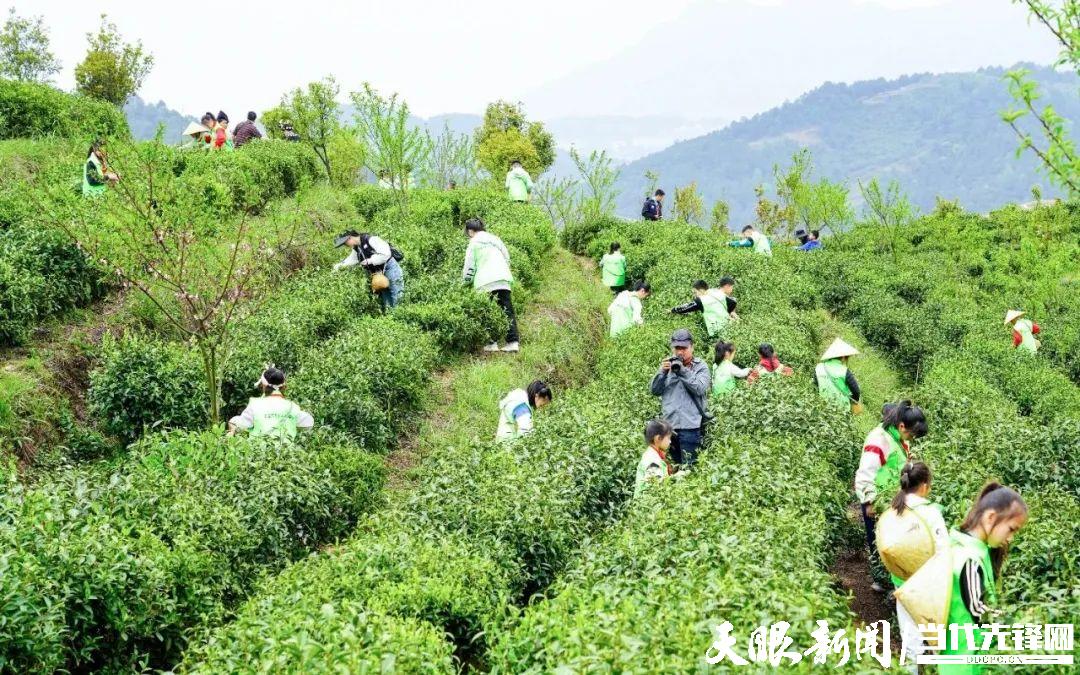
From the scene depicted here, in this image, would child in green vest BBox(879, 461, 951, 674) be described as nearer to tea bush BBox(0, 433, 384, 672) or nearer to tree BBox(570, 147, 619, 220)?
tea bush BBox(0, 433, 384, 672)

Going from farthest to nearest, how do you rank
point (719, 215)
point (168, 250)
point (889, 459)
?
point (719, 215)
point (168, 250)
point (889, 459)

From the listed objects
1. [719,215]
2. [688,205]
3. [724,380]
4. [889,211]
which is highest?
[724,380]

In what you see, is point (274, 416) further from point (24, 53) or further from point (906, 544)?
point (24, 53)

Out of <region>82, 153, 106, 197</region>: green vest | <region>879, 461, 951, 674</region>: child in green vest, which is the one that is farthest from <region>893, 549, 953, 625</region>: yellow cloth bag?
<region>82, 153, 106, 197</region>: green vest

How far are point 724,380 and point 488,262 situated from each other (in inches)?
162

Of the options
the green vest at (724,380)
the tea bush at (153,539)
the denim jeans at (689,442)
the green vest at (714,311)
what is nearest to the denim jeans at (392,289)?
the green vest at (714,311)

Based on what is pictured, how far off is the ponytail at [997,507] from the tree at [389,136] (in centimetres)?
1428

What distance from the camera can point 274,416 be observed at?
9500 millimetres

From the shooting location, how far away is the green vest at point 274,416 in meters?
9.37

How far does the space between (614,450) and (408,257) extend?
7.58 meters

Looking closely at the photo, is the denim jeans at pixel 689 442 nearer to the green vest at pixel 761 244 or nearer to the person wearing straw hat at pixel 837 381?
the person wearing straw hat at pixel 837 381

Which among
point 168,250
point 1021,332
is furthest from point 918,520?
point 1021,332

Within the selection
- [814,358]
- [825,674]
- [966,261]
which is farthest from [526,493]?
[966,261]

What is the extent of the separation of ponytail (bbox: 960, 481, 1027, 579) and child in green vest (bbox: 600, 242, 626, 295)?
13.0 m
